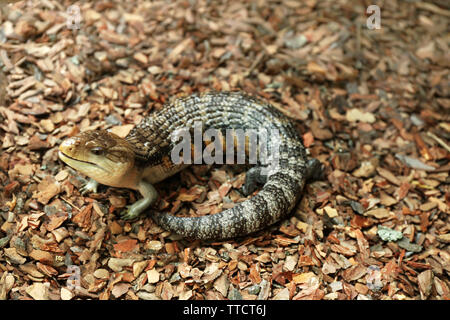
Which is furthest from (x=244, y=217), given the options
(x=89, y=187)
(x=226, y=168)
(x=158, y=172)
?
(x=89, y=187)

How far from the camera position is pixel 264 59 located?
18.3ft

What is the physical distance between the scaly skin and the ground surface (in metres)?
0.19

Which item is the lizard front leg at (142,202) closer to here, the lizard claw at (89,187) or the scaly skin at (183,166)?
the scaly skin at (183,166)

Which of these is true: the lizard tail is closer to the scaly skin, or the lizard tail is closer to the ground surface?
the scaly skin

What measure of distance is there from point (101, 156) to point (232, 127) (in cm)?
155

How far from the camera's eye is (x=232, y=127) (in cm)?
472

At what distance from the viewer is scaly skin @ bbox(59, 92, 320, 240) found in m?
3.82

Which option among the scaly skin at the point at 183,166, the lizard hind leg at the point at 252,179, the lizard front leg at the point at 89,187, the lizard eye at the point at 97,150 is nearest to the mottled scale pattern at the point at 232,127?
the scaly skin at the point at 183,166

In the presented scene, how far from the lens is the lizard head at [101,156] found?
3680 millimetres

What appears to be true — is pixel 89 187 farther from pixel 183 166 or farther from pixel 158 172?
pixel 183 166

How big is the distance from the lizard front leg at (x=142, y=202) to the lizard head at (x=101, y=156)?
18 centimetres

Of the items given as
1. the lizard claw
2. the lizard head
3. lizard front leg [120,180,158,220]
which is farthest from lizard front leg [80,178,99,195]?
lizard front leg [120,180,158,220]
